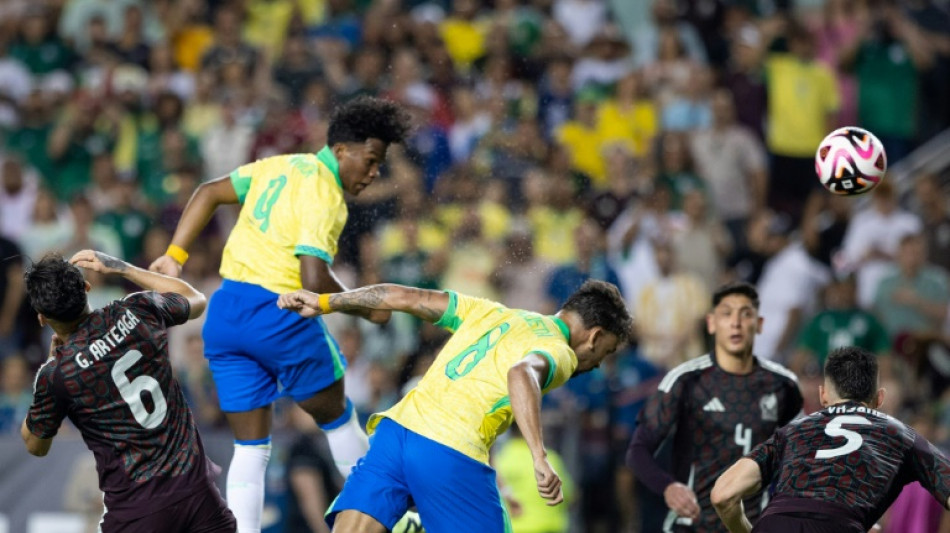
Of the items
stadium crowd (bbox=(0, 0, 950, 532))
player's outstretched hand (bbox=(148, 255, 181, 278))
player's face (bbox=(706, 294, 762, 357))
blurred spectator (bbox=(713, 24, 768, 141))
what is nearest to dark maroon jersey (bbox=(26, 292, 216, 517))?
player's outstretched hand (bbox=(148, 255, 181, 278))

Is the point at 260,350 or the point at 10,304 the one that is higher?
the point at 260,350

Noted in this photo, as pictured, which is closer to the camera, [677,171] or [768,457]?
[768,457]

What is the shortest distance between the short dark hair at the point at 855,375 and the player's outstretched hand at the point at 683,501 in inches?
47.6

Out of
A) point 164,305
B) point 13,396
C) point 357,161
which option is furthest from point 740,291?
point 13,396

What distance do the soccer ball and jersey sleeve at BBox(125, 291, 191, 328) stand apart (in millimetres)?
3991

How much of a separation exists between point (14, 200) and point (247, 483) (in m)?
7.41

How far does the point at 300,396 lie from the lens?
8.23 meters

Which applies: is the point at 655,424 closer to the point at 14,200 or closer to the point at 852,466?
the point at 852,466

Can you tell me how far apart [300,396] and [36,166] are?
26.7 ft

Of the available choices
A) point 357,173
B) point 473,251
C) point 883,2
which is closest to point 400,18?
point 473,251

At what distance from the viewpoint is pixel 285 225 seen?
7934 millimetres

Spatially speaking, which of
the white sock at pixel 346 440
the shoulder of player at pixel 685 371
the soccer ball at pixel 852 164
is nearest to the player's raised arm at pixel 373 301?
the white sock at pixel 346 440

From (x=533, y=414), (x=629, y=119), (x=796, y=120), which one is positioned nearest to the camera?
(x=533, y=414)

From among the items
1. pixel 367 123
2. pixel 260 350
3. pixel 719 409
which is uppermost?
pixel 367 123
